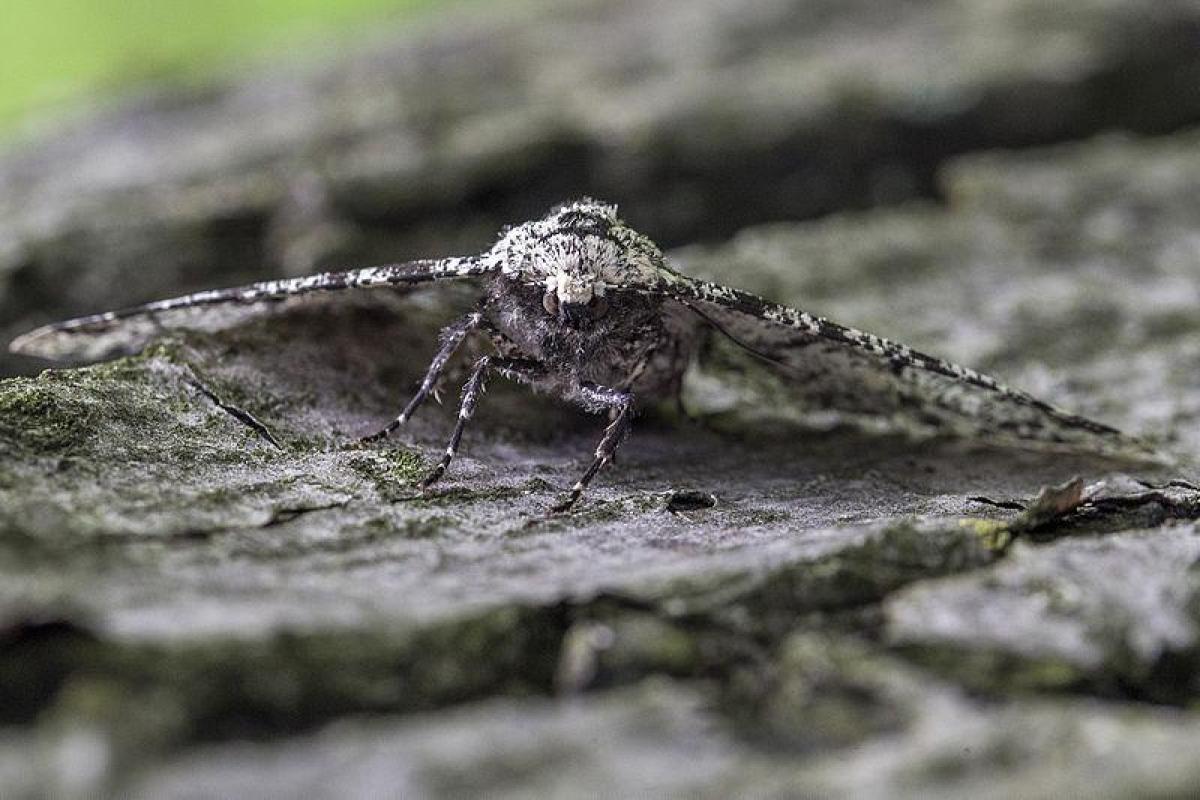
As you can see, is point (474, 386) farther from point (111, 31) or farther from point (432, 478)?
point (111, 31)

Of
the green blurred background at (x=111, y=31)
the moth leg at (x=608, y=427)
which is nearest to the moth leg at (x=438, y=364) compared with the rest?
the moth leg at (x=608, y=427)

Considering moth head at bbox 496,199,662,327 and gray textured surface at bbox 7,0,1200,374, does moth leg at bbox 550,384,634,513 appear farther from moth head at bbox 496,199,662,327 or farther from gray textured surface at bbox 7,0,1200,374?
gray textured surface at bbox 7,0,1200,374

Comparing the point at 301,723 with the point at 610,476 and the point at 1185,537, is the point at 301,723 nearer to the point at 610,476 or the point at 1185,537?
the point at 610,476

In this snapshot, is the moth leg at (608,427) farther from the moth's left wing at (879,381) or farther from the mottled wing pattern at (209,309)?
the mottled wing pattern at (209,309)

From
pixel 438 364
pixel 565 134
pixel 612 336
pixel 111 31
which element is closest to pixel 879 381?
pixel 612 336

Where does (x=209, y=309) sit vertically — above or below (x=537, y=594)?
above
